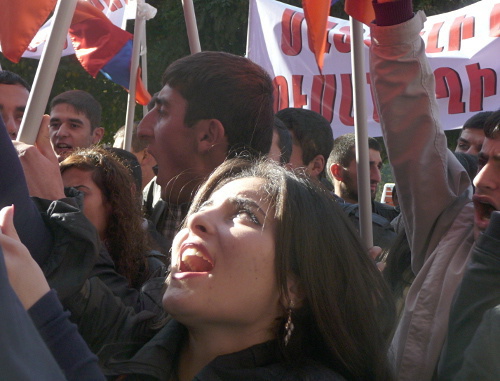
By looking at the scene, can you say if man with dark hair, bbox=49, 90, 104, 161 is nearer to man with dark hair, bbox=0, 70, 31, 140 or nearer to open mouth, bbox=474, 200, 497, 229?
man with dark hair, bbox=0, 70, 31, 140

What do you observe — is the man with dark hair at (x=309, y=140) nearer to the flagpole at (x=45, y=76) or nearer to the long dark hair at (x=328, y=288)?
the flagpole at (x=45, y=76)

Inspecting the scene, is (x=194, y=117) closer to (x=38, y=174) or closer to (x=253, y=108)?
(x=253, y=108)

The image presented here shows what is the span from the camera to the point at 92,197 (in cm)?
270

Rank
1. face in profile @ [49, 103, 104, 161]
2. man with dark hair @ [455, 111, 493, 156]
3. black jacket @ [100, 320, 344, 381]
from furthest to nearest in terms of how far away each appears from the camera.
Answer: face in profile @ [49, 103, 104, 161], man with dark hair @ [455, 111, 493, 156], black jacket @ [100, 320, 344, 381]

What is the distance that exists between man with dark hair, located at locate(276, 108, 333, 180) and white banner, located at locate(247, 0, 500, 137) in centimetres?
139

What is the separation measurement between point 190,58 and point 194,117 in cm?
20

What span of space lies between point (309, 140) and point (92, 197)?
66.1 inches

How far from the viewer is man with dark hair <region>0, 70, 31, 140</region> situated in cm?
379

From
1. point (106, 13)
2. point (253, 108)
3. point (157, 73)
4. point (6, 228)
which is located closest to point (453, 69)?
point (106, 13)

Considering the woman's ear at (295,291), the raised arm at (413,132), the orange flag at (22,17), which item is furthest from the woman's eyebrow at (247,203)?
the orange flag at (22,17)

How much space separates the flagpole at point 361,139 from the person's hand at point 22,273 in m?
1.78

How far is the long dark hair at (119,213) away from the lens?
266 cm

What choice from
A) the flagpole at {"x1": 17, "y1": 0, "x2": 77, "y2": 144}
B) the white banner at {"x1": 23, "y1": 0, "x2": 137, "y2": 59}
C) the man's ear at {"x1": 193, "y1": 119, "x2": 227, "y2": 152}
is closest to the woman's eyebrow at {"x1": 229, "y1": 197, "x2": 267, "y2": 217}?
the flagpole at {"x1": 17, "y1": 0, "x2": 77, "y2": 144}

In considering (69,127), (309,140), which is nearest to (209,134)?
(309,140)
